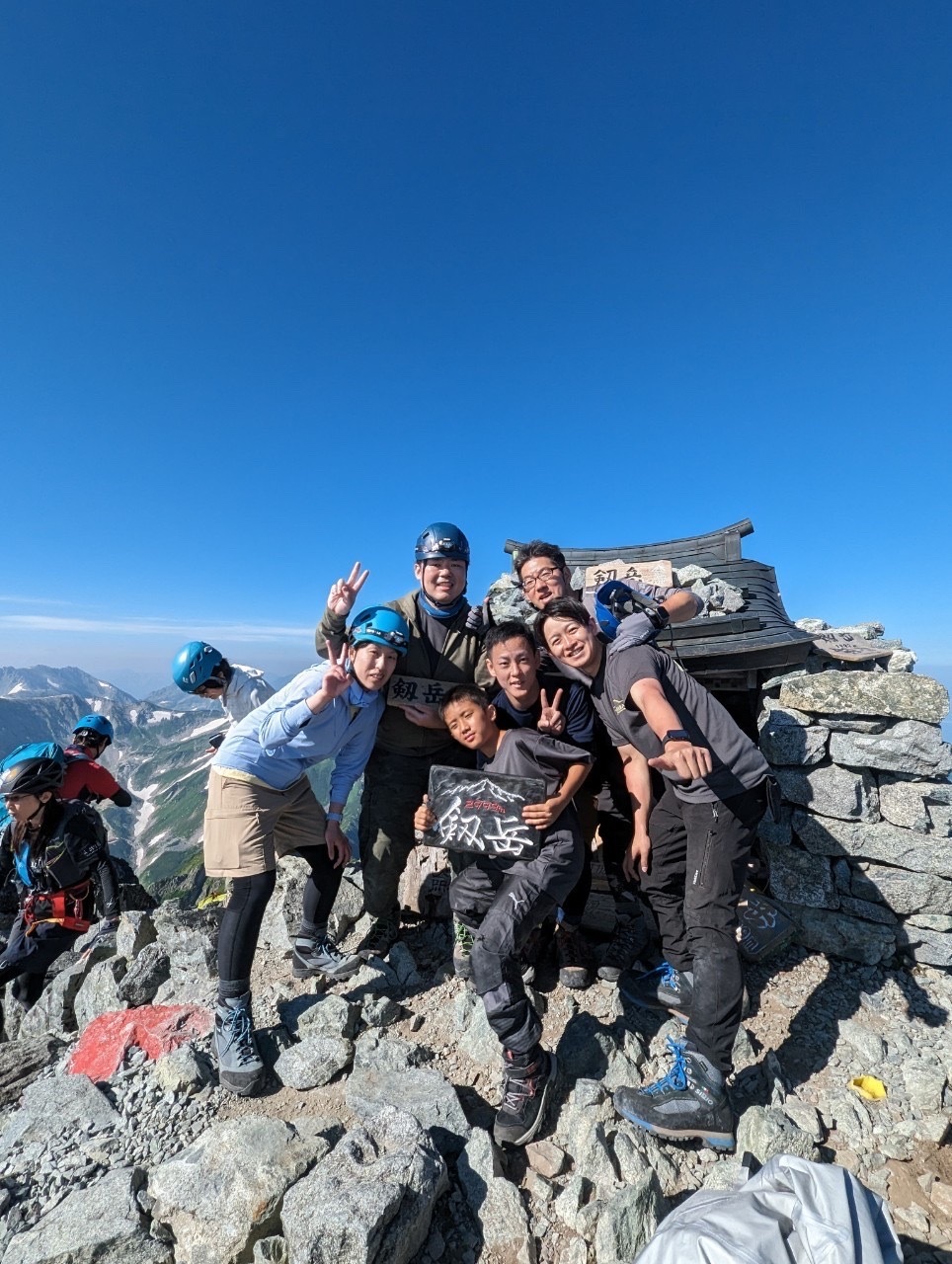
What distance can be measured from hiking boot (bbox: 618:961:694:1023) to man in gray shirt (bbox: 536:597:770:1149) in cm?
2

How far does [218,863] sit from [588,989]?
354 centimetres

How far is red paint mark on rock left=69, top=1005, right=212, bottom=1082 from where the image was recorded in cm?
459

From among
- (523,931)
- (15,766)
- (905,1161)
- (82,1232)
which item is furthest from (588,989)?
(15,766)

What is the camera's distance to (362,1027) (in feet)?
15.4

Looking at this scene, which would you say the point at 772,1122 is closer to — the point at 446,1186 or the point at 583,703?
the point at 446,1186

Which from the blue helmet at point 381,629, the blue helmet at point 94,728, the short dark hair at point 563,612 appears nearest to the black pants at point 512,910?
the short dark hair at point 563,612

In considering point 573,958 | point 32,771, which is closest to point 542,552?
point 573,958

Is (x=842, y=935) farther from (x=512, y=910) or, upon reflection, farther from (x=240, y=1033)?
(x=240, y=1033)

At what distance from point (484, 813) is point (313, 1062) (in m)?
2.29

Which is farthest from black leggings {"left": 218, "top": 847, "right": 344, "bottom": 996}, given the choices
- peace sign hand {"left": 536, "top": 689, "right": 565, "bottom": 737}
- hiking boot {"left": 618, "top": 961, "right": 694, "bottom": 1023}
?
hiking boot {"left": 618, "top": 961, "right": 694, "bottom": 1023}

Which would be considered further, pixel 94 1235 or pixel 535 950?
pixel 535 950

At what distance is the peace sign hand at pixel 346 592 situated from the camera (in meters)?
4.86

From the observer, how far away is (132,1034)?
480 centimetres

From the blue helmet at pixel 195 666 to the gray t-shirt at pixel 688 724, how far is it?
3.46 meters
